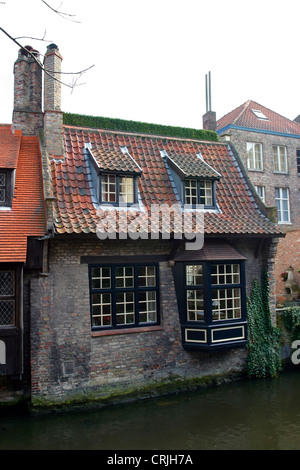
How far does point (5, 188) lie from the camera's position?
11531mm

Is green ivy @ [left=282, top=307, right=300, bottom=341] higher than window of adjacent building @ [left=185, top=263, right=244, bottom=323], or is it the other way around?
window of adjacent building @ [left=185, top=263, right=244, bottom=323]

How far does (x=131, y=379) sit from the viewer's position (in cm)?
1161

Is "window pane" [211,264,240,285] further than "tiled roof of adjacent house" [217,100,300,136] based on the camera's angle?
No

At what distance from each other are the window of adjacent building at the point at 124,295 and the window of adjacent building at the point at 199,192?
275cm

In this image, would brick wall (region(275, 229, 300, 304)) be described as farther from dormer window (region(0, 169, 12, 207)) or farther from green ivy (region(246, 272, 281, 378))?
dormer window (region(0, 169, 12, 207))

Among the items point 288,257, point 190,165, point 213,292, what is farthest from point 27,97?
point 288,257

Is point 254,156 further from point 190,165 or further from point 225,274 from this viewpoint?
point 225,274

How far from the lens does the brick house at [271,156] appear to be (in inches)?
1049

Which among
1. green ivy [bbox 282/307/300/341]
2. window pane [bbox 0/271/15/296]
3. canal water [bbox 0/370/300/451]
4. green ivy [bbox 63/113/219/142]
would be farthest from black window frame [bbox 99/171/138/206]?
green ivy [bbox 282/307/300/341]

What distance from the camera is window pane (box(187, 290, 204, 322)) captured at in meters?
12.3

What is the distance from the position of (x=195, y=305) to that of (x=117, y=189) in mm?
4280

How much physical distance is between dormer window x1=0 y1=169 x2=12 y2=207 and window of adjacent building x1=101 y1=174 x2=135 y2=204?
268cm

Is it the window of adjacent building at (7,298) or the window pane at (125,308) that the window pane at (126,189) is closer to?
the window pane at (125,308)
